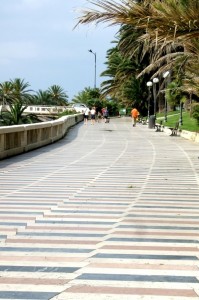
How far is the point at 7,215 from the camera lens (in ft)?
25.2

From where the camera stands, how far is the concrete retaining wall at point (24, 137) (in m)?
17.0

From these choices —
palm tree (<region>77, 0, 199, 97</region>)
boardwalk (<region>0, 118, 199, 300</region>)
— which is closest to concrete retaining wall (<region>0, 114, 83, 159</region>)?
boardwalk (<region>0, 118, 199, 300</region>)

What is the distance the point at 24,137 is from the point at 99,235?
536 inches

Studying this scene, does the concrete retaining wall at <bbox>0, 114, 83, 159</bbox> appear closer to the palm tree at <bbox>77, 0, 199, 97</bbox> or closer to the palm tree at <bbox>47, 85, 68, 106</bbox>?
the palm tree at <bbox>77, 0, 199, 97</bbox>

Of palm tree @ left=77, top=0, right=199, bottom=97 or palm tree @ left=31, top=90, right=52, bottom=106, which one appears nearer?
palm tree @ left=77, top=0, right=199, bottom=97

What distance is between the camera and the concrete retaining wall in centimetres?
1701

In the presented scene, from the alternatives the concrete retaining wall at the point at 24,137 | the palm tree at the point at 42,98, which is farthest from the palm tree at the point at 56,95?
the concrete retaining wall at the point at 24,137

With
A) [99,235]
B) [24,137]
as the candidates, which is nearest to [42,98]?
[24,137]

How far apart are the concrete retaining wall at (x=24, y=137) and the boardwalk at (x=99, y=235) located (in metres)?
3.90

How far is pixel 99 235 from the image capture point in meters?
6.46

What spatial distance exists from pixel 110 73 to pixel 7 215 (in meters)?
63.0

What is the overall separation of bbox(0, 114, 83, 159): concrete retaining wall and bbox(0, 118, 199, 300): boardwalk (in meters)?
3.90

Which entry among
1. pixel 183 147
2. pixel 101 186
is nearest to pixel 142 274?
pixel 101 186

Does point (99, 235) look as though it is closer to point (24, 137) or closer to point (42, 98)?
→ point (24, 137)
